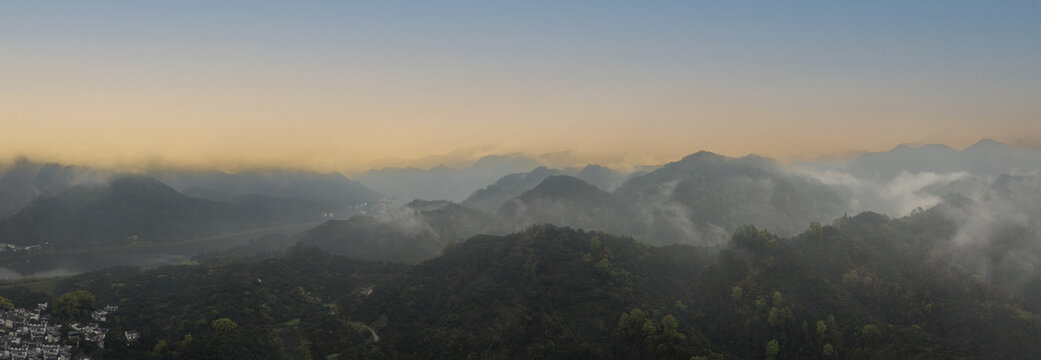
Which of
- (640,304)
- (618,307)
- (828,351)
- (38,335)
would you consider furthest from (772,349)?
(38,335)

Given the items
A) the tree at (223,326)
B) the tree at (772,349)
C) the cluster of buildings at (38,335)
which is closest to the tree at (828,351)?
the tree at (772,349)

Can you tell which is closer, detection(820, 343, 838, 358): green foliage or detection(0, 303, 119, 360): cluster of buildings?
detection(0, 303, 119, 360): cluster of buildings

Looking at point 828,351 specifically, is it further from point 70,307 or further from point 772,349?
point 70,307

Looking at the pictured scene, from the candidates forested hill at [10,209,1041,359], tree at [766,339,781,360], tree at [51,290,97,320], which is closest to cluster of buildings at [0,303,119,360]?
tree at [51,290,97,320]

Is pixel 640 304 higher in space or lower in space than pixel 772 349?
higher

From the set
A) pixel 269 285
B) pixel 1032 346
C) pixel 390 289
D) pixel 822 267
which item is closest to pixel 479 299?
pixel 390 289

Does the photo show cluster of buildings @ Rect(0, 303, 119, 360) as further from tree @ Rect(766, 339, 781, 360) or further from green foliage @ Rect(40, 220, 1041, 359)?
tree @ Rect(766, 339, 781, 360)

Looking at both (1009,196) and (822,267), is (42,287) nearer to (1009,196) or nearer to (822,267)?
(822,267)
